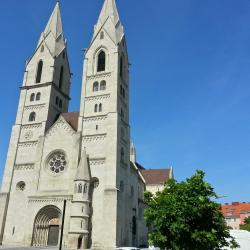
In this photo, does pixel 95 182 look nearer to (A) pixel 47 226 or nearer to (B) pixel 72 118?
(A) pixel 47 226

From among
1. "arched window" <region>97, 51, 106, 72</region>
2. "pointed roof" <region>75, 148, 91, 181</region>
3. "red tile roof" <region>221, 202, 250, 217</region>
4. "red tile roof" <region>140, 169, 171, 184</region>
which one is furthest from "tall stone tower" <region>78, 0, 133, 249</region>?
"red tile roof" <region>221, 202, 250, 217</region>

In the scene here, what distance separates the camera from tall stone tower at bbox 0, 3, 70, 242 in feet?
136

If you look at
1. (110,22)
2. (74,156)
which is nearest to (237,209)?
(74,156)

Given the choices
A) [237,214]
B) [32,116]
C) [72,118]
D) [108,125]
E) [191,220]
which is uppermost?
[32,116]

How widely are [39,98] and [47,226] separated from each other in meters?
17.2

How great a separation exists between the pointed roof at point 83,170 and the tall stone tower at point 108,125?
1.04 meters

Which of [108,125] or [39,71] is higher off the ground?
[39,71]

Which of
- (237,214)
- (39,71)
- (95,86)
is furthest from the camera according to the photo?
(237,214)

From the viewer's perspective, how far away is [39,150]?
40.8m

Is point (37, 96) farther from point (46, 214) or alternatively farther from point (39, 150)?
point (46, 214)

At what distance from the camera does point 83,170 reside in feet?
119

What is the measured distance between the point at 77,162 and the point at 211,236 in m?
22.6

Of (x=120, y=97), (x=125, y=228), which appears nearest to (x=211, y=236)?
(x=125, y=228)

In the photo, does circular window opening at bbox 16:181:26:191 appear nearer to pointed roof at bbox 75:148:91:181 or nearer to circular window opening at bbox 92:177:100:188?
pointed roof at bbox 75:148:91:181
